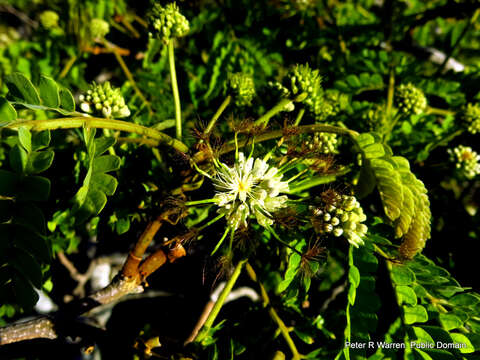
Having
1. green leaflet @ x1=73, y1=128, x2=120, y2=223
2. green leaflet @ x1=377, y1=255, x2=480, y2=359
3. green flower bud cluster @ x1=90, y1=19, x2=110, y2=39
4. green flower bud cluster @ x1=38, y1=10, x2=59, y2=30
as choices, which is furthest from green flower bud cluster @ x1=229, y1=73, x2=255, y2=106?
green flower bud cluster @ x1=38, y1=10, x2=59, y2=30

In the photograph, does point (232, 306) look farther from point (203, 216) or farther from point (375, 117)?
point (375, 117)

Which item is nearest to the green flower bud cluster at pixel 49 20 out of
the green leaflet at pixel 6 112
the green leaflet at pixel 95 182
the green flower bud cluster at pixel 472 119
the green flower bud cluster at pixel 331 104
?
the green leaflet at pixel 6 112

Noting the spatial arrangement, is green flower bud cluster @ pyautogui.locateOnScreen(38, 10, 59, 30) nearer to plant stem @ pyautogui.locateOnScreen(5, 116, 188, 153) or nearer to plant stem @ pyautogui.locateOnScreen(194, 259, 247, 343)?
plant stem @ pyautogui.locateOnScreen(5, 116, 188, 153)

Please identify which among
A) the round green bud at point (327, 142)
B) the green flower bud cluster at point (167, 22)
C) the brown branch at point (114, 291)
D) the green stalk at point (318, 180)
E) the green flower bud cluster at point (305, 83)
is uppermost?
the green flower bud cluster at point (167, 22)

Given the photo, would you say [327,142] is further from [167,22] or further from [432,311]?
[167,22]

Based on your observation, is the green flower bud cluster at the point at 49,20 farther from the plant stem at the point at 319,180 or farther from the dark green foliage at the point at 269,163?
the plant stem at the point at 319,180

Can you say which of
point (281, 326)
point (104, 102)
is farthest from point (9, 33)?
point (281, 326)

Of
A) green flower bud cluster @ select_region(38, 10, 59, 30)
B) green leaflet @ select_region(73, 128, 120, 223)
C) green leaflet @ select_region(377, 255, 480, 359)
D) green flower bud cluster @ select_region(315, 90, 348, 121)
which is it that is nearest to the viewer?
green leaflet @ select_region(73, 128, 120, 223)
